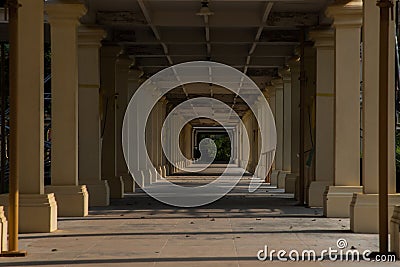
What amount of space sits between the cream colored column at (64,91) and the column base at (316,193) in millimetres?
5743

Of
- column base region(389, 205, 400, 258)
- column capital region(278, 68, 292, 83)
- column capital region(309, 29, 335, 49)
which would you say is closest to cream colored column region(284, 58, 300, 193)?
column capital region(278, 68, 292, 83)

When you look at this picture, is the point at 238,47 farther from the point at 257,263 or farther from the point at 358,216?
the point at 257,263

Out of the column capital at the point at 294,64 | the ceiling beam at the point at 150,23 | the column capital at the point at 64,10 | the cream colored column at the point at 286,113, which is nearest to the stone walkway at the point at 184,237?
the column capital at the point at 64,10

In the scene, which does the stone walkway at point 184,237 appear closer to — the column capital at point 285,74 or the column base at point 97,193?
the column base at point 97,193

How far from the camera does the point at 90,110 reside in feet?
63.1

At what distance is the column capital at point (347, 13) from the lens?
53.0ft

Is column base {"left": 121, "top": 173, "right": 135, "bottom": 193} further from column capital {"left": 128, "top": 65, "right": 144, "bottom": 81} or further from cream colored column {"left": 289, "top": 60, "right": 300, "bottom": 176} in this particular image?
cream colored column {"left": 289, "top": 60, "right": 300, "bottom": 176}

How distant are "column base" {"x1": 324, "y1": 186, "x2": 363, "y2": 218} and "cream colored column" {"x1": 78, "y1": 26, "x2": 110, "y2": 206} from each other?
5.66m

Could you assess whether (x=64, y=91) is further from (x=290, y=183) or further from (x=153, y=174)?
(x=153, y=174)

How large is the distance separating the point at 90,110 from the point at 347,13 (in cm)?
621

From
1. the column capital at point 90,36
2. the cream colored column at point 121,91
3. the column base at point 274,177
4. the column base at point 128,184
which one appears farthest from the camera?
the column base at point 274,177

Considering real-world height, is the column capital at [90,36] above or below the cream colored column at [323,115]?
above

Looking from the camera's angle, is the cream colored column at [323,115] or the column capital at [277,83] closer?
the cream colored column at [323,115]

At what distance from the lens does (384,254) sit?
10117mm
